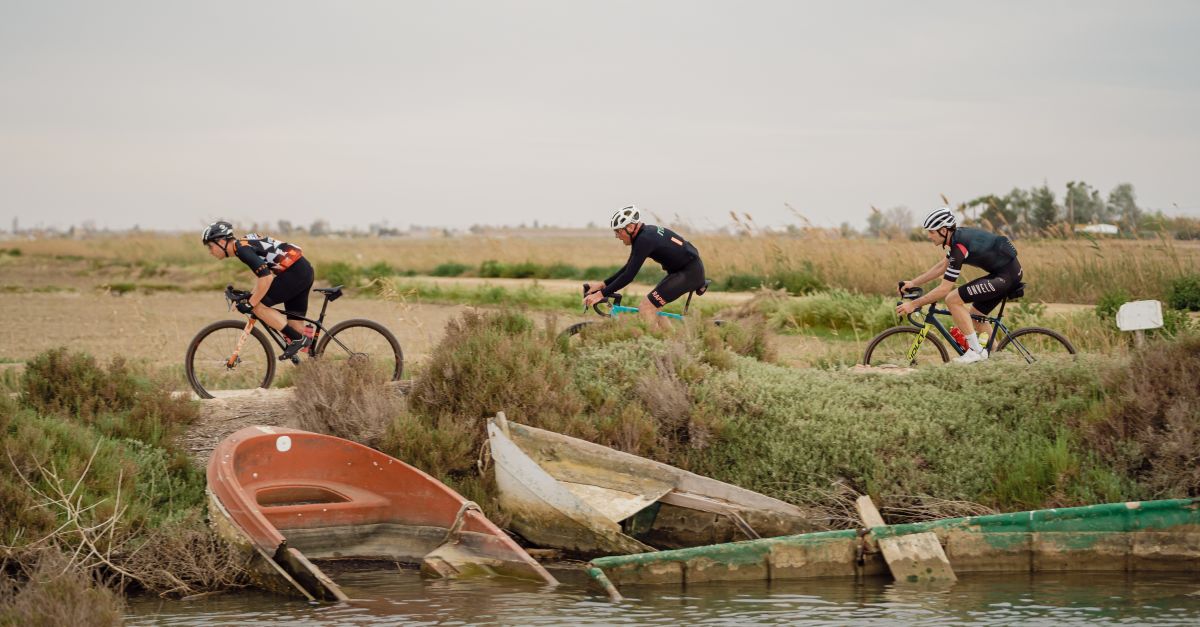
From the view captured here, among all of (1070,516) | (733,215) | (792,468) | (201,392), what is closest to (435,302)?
(733,215)

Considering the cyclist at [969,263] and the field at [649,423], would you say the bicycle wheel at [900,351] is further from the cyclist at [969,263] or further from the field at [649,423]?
the field at [649,423]

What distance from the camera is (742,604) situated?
8.34m

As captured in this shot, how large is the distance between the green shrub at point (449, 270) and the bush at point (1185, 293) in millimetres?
23778

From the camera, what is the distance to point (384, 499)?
32.5 feet

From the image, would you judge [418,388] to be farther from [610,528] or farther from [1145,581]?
[1145,581]

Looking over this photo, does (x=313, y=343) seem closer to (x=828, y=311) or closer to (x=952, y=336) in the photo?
(x=952, y=336)

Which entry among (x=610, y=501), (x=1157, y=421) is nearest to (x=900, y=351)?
(x=1157, y=421)

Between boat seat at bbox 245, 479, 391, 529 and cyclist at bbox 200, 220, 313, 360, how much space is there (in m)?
3.09

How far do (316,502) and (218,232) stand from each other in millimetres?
3480

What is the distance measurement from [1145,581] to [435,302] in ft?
71.8

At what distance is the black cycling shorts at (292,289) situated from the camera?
12.9 metres

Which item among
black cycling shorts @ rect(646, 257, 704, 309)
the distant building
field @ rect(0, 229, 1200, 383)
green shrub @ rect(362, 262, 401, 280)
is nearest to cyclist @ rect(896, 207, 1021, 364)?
field @ rect(0, 229, 1200, 383)

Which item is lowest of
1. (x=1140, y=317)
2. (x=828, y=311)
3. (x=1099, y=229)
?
(x=828, y=311)

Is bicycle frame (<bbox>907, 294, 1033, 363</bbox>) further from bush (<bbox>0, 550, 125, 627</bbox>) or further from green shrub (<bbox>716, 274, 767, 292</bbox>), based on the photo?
green shrub (<bbox>716, 274, 767, 292</bbox>)
